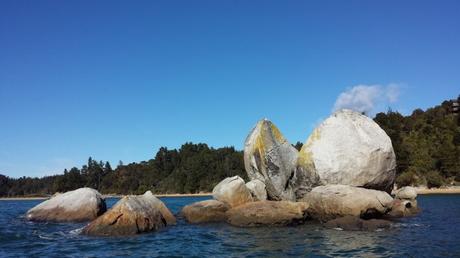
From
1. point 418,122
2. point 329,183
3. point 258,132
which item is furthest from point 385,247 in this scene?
point 418,122

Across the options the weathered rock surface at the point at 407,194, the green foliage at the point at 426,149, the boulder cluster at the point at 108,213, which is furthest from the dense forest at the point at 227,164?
the boulder cluster at the point at 108,213

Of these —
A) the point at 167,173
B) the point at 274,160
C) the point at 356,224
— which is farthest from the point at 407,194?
the point at 167,173

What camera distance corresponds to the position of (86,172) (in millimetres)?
188125

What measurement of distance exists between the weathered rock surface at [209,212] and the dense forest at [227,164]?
58425 mm

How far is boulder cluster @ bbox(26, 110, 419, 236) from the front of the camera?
24.6 metres

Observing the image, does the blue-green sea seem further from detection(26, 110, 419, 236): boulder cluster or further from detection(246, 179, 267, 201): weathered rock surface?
detection(246, 179, 267, 201): weathered rock surface

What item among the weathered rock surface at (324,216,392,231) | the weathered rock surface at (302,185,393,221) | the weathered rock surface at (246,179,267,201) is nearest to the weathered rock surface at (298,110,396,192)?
the weathered rock surface at (302,185,393,221)

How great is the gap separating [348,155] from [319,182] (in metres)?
2.53

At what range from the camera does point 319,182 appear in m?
28.8

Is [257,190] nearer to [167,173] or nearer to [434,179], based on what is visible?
[434,179]

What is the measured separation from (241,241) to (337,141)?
11.3m

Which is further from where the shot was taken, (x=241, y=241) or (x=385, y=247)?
(x=241, y=241)

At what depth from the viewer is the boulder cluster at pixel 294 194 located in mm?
24609

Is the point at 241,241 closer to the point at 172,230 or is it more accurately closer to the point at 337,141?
the point at 172,230
